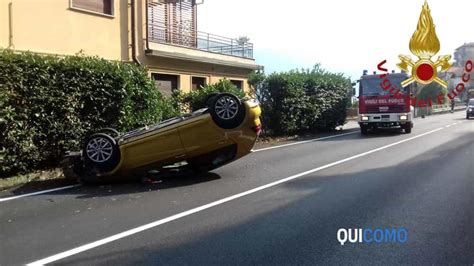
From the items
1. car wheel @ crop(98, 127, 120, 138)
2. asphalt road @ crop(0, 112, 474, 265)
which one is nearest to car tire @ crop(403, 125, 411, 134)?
asphalt road @ crop(0, 112, 474, 265)

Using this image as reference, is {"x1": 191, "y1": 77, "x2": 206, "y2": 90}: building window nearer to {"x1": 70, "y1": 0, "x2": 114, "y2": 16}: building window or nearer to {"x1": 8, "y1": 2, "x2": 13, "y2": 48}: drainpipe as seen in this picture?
{"x1": 70, "y1": 0, "x2": 114, "y2": 16}: building window

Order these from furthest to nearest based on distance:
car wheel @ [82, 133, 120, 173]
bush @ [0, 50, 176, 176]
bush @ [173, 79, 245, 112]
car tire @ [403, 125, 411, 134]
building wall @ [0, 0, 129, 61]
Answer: car tire @ [403, 125, 411, 134]
bush @ [173, 79, 245, 112]
building wall @ [0, 0, 129, 61]
bush @ [0, 50, 176, 176]
car wheel @ [82, 133, 120, 173]

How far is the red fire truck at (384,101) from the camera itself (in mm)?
21297

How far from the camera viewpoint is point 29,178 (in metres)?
9.91

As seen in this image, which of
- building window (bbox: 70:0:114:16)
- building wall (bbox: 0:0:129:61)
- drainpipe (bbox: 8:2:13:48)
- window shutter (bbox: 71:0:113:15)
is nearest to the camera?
drainpipe (bbox: 8:2:13:48)

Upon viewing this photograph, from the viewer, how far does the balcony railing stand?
20.7 metres

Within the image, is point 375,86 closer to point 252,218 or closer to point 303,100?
point 303,100

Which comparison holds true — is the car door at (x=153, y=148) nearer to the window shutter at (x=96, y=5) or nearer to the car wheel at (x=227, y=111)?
the car wheel at (x=227, y=111)

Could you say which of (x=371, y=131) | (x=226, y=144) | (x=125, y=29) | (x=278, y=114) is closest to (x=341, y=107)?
(x=371, y=131)

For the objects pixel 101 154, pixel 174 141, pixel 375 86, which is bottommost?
pixel 101 154

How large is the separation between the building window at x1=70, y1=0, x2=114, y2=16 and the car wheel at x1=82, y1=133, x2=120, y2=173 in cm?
801

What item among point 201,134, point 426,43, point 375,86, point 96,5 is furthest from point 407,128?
point 201,134

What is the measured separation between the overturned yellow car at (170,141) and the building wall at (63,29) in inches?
245

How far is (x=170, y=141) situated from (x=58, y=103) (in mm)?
3493
